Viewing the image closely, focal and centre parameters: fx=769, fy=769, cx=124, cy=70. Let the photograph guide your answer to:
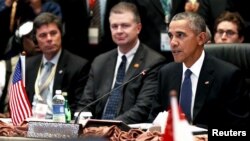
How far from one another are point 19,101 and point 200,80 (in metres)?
1.46

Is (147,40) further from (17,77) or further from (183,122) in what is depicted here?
(183,122)

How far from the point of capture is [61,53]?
293 inches

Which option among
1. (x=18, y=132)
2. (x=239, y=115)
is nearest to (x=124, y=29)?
(x=239, y=115)

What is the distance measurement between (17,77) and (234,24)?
2149mm

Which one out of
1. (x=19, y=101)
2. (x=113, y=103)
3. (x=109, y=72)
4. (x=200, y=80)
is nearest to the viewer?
(x=200, y=80)

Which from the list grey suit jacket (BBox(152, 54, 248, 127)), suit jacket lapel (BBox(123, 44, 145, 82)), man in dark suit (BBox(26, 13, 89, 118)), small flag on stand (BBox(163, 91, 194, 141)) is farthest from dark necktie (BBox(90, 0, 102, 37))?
small flag on stand (BBox(163, 91, 194, 141))

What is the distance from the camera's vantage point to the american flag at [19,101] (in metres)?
6.01

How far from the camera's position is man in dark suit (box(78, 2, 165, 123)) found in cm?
666

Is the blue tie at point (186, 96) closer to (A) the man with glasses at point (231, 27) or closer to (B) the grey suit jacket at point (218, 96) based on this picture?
(B) the grey suit jacket at point (218, 96)

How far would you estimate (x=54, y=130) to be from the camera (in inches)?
192

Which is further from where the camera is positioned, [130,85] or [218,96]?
[130,85]

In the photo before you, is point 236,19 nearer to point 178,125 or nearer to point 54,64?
point 54,64

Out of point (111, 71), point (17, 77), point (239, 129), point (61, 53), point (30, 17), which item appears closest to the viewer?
point (239, 129)

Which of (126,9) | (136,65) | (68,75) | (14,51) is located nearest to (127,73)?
(136,65)
